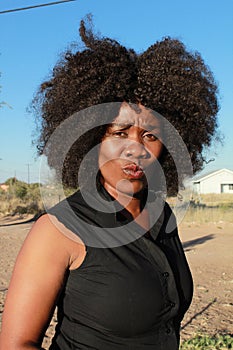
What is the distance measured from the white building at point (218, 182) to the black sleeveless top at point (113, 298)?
7236cm

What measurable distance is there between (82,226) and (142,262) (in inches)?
9.1

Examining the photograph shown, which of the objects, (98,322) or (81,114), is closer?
(98,322)

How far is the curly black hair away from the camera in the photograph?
2.41 m

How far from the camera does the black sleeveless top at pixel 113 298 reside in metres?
1.59

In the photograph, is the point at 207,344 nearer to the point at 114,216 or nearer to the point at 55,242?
the point at 114,216

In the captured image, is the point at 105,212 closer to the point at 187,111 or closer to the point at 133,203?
the point at 133,203

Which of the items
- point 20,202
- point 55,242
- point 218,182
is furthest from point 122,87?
point 218,182

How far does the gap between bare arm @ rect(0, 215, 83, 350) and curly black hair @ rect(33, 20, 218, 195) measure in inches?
31.5

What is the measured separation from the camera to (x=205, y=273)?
10.4m

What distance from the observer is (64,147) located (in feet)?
8.59

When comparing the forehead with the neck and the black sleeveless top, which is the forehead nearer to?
the neck

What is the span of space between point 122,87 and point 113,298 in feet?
3.64

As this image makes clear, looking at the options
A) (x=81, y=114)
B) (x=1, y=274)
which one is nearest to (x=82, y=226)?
(x=81, y=114)

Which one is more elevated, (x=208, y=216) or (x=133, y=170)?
(x=133, y=170)
